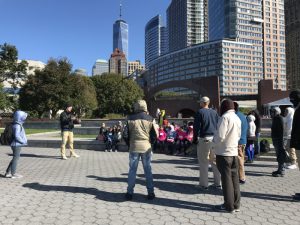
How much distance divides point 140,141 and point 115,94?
61604mm

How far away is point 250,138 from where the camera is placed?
10.8 meters

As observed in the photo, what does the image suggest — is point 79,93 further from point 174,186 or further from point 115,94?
point 174,186

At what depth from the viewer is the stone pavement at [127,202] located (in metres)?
5.27

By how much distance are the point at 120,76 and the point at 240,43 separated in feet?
293

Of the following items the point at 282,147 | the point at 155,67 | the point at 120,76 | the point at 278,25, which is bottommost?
the point at 282,147

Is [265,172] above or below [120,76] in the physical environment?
below

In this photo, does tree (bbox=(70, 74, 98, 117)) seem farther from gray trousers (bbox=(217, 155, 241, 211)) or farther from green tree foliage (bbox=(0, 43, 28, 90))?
gray trousers (bbox=(217, 155, 241, 211))

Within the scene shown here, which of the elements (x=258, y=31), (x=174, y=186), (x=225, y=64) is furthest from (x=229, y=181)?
(x=258, y=31)

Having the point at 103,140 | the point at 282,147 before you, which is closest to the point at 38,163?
the point at 103,140

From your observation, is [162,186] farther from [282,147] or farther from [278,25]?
[278,25]

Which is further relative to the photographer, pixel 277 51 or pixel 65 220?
pixel 277 51

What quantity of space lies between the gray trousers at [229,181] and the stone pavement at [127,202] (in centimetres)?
19

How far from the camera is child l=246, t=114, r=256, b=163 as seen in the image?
423 inches

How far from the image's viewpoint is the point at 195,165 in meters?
11.0
